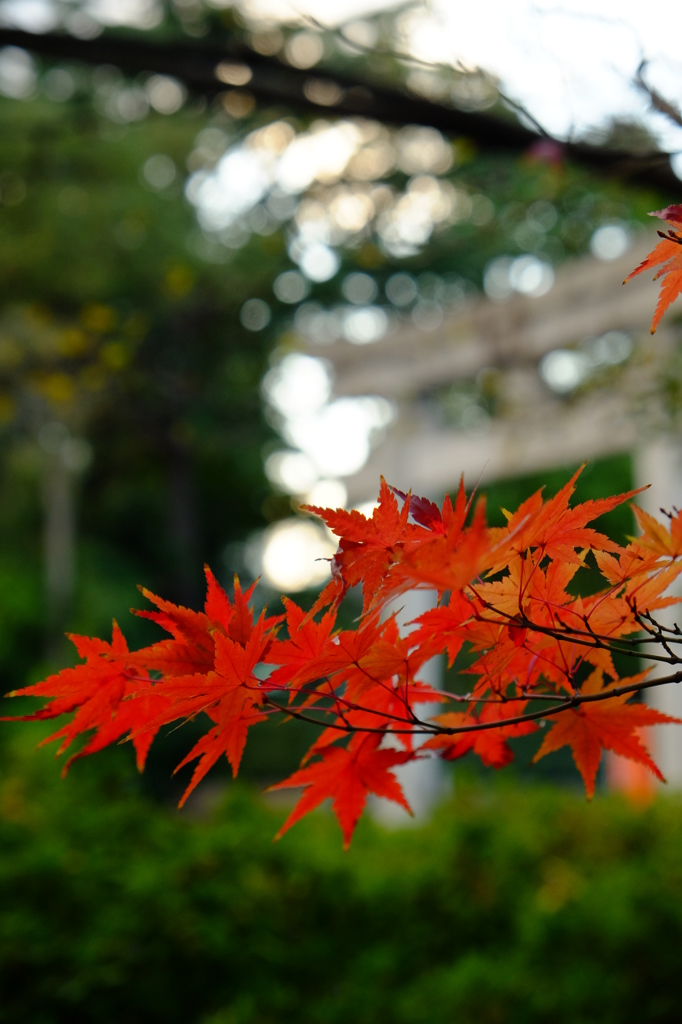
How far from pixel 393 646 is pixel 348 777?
16 cm

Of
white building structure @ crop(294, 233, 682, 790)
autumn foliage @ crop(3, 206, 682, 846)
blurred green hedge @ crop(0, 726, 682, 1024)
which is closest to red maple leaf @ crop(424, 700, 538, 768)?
autumn foliage @ crop(3, 206, 682, 846)

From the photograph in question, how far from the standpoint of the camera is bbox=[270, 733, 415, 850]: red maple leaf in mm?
845

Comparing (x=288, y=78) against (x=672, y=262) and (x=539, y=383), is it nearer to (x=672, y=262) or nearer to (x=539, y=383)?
(x=672, y=262)

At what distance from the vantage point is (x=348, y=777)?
0.86 metres

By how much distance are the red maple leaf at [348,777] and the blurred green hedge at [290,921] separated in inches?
56.5

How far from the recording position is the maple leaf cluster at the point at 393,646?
71 cm

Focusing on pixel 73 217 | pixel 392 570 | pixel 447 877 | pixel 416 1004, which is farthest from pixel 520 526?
pixel 73 217

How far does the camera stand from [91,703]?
827 millimetres

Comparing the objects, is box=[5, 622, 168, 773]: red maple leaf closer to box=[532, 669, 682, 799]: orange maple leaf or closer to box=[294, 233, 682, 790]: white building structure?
box=[532, 669, 682, 799]: orange maple leaf

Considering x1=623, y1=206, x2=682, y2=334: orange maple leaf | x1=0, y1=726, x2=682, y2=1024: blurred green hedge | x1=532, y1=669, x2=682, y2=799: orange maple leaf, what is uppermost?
x1=623, y1=206, x2=682, y2=334: orange maple leaf

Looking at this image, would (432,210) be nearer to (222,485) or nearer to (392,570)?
(392,570)

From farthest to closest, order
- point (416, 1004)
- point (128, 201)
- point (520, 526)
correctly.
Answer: point (128, 201), point (416, 1004), point (520, 526)

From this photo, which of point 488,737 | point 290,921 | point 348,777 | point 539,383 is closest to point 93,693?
point 348,777

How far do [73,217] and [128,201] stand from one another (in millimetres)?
699
